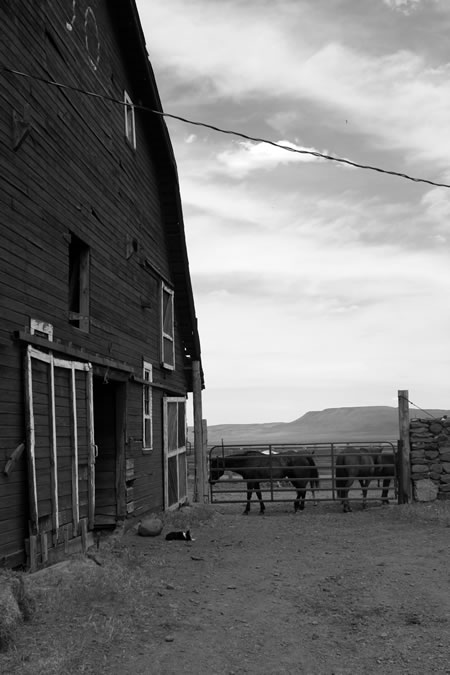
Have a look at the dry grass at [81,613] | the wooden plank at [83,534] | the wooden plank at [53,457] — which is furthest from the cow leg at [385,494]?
the wooden plank at [53,457]

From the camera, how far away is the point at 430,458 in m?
16.9

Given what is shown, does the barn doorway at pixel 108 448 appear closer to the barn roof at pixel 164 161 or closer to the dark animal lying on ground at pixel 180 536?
the dark animal lying on ground at pixel 180 536

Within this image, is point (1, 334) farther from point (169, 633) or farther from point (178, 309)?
point (178, 309)

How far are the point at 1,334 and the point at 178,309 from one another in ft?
34.1

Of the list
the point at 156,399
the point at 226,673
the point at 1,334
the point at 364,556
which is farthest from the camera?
the point at 156,399

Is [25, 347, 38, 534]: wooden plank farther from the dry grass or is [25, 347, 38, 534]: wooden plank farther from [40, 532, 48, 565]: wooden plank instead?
the dry grass

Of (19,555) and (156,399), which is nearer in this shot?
(19,555)

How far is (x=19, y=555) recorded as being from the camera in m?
8.04

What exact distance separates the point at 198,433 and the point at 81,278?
337 inches

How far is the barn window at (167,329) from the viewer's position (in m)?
16.2

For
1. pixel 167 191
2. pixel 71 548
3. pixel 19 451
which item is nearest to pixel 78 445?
pixel 71 548

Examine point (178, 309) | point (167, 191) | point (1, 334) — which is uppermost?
point (167, 191)

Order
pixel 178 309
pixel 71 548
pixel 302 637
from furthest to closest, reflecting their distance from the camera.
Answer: pixel 178 309 < pixel 71 548 < pixel 302 637

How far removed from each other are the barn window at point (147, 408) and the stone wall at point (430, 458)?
21.6 feet
